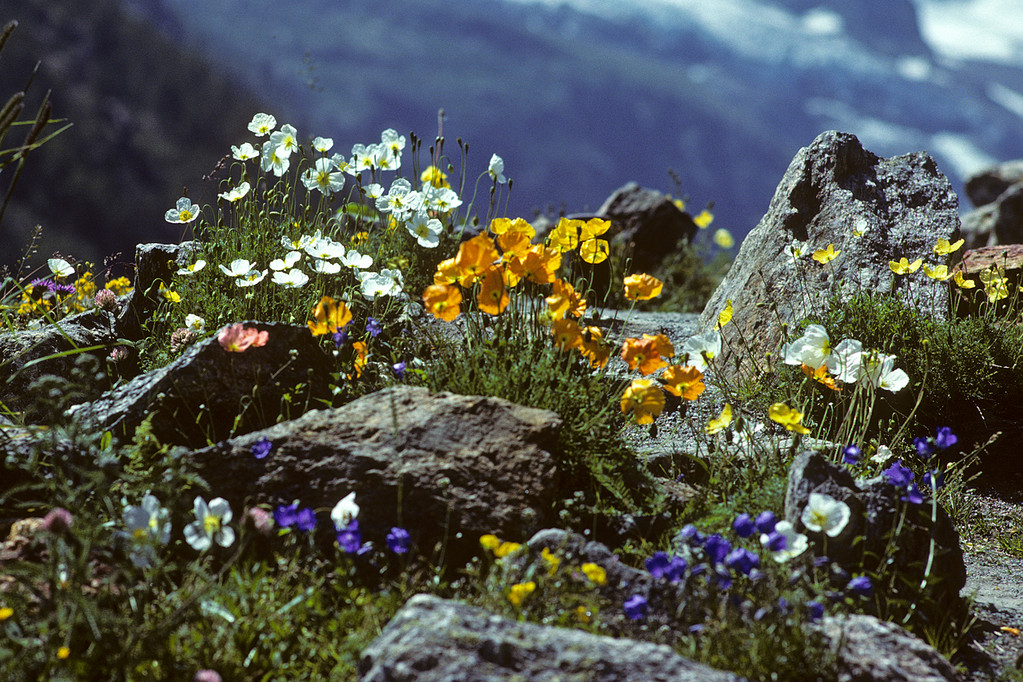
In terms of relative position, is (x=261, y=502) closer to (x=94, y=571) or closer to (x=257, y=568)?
(x=257, y=568)

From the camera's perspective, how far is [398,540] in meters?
2.45

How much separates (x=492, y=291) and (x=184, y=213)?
1983 mm

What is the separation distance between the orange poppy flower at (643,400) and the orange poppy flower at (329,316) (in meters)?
1.28

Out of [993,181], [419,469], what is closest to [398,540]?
[419,469]

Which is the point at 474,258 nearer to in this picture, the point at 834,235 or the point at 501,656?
the point at 501,656

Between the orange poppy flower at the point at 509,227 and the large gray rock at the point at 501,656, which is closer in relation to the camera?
the large gray rock at the point at 501,656

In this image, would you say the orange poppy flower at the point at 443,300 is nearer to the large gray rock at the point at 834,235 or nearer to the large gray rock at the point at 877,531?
the large gray rock at the point at 877,531

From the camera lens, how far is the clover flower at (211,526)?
2.34 meters

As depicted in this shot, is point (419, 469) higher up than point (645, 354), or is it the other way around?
point (645, 354)

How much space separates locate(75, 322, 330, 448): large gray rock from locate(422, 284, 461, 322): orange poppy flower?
611mm

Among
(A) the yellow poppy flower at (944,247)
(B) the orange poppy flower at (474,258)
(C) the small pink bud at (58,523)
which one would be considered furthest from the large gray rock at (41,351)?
(A) the yellow poppy flower at (944,247)

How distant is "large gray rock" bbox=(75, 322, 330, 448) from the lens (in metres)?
3.11

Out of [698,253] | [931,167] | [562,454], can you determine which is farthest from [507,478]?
[698,253]

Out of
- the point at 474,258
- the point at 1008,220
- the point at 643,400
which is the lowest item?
the point at 643,400
